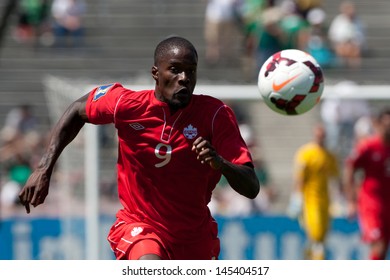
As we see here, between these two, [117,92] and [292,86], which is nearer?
[117,92]

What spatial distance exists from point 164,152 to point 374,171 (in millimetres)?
6566

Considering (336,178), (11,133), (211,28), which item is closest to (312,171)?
(336,178)

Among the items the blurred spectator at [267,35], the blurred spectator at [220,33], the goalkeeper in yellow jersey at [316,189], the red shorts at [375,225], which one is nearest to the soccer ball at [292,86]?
the red shorts at [375,225]

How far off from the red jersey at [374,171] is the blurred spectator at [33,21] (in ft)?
29.3

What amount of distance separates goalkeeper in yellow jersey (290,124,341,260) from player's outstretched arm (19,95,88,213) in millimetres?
7143

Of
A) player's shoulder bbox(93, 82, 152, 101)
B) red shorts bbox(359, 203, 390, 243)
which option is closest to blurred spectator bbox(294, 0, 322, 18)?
red shorts bbox(359, 203, 390, 243)

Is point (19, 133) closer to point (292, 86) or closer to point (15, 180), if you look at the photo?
point (15, 180)

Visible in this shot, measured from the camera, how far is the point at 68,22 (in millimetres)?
20828

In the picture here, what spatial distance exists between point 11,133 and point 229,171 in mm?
11584

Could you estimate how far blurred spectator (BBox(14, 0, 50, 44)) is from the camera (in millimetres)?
20391

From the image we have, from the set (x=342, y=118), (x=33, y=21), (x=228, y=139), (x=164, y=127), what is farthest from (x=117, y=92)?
(x=33, y=21)

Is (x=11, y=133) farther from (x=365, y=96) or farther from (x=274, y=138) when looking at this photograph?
(x=365, y=96)
